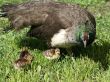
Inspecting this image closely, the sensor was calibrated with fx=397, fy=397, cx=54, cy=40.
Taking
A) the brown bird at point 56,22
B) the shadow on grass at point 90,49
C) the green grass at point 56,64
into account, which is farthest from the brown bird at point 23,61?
the shadow on grass at point 90,49

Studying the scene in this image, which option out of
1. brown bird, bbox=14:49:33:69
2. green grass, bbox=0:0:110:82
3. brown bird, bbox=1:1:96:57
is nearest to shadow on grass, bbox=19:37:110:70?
green grass, bbox=0:0:110:82

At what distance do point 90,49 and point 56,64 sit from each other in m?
0.86

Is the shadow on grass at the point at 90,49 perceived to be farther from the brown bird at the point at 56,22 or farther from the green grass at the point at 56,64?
Answer: the brown bird at the point at 56,22

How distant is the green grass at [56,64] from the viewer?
5391mm

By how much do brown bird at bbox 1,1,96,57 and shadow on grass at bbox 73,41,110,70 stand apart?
29cm

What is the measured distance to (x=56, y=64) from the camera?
231 inches

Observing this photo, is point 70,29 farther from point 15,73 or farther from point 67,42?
point 15,73

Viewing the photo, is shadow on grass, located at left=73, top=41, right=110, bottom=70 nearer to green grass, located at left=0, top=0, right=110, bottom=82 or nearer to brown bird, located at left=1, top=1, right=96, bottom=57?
green grass, located at left=0, top=0, right=110, bottom=82

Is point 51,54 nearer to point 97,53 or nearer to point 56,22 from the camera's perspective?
point 56,22

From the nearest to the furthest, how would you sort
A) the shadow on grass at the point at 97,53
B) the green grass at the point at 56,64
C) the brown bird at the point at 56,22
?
the green grass at the point at 56,64
the brown bird at the point at 56,22
the shadow on grass at the point at 97,53

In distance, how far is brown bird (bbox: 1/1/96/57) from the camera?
5855 mm

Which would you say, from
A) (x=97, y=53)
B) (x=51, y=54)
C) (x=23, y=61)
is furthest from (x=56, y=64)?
(x=97, y=53)

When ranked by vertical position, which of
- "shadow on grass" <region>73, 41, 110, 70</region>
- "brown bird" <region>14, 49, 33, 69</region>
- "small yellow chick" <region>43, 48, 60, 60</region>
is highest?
"brown bird" <region>14, 49, 33, 69</region>

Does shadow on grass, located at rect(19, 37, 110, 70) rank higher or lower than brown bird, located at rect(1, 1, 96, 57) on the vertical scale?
lower
